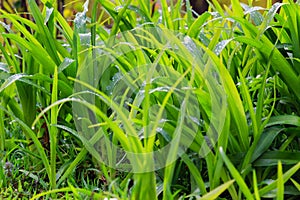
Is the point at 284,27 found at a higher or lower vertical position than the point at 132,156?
higher

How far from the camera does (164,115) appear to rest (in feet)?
4.05

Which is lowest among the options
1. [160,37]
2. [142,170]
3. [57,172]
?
[57,172]

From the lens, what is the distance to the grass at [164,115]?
1068 millimetres

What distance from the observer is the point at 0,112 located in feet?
5.23

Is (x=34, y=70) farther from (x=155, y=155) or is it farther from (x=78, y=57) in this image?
(x=155, y=155)

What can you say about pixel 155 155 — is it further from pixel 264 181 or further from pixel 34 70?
pixel 34 70

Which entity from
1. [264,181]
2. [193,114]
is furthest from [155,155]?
[264,181]

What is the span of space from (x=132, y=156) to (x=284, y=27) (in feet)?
1.96

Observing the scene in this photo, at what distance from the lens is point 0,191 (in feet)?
4.52

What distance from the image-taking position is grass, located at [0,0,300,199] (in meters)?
1.07

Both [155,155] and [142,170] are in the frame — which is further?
[155,155]

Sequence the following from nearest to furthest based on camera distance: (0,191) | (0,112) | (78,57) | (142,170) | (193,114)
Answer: (142,170)
(193,114)
(0,191)
(78,57)
(0,112)

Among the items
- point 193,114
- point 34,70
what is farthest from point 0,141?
point 193,114

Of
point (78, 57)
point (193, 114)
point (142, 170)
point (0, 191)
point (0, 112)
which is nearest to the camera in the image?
point (142, 170)
